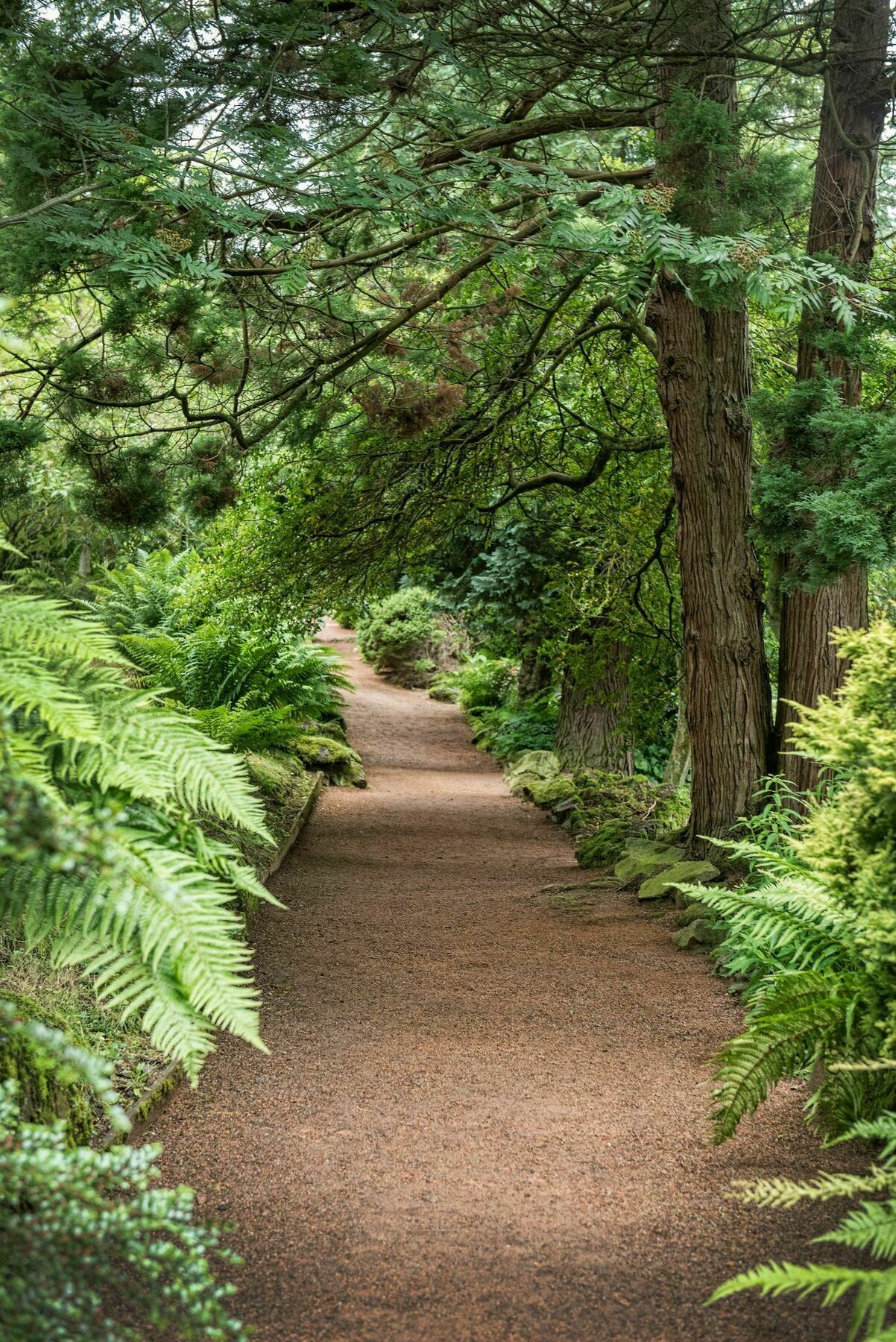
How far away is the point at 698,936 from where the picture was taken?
6168mm

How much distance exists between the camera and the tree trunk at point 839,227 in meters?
6.25

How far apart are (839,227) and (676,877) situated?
13.8 feet

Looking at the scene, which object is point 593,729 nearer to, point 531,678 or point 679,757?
point 679,757

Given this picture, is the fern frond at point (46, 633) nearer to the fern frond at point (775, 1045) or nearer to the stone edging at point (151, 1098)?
the stone edging at point (151, 1098)

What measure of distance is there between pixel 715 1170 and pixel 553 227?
3.86 metres

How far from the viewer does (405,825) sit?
10984mm

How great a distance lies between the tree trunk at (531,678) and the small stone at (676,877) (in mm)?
9006

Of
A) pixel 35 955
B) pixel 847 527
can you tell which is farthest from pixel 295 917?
pixel 847 527

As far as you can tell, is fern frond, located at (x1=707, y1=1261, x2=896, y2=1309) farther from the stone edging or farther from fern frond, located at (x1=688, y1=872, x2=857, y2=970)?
the stone edging

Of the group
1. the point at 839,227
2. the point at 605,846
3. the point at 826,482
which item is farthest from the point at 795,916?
the point at 605,846

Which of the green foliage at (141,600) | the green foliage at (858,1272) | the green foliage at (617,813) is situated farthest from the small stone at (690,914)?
the green foliage at (141,600)

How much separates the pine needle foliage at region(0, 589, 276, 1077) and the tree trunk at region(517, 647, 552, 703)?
13.7m

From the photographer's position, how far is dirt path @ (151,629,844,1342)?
263 cm

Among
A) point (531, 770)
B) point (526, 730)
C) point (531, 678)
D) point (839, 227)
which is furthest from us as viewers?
point (531, 678)
